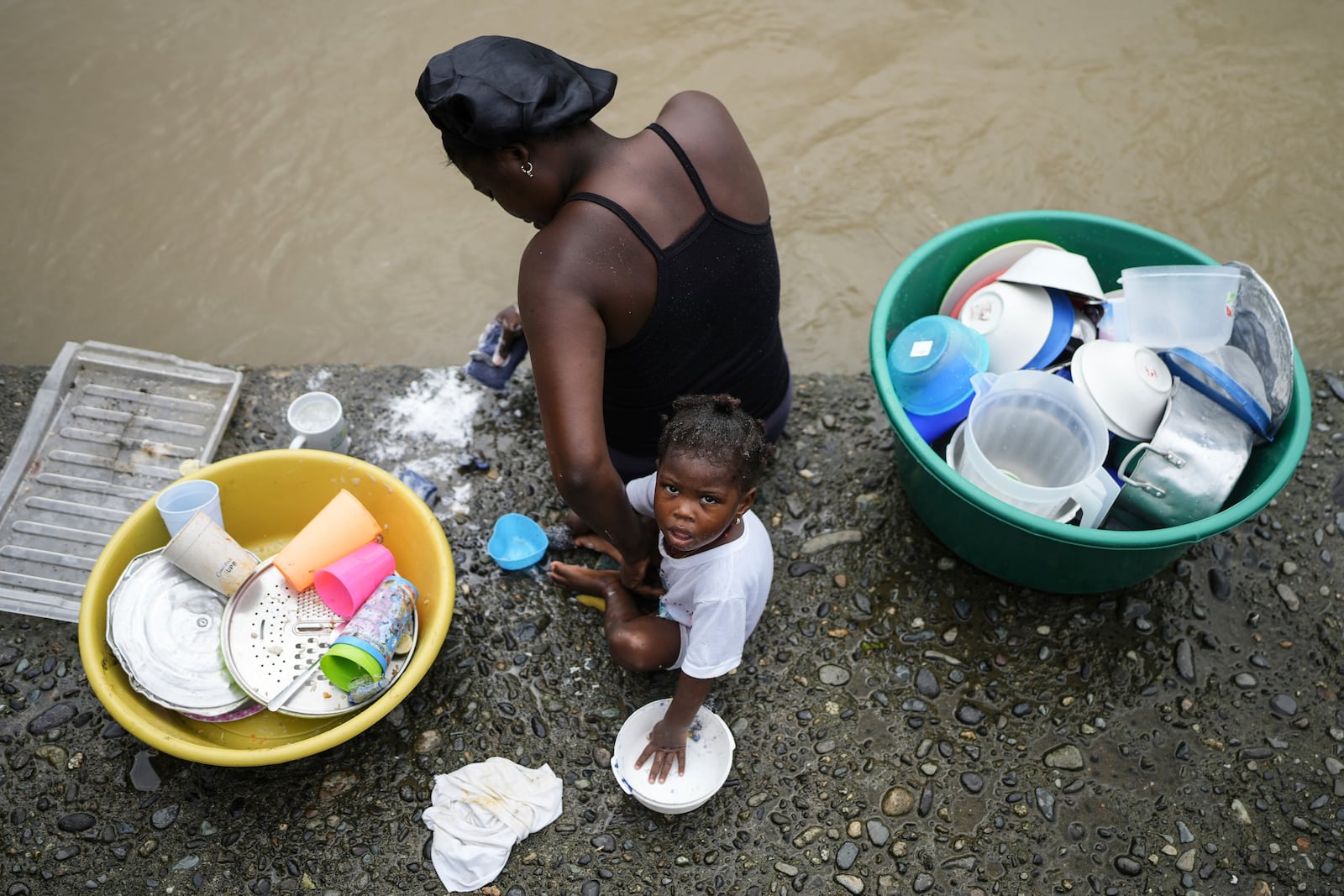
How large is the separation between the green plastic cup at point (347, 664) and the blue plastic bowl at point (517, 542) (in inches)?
19.0

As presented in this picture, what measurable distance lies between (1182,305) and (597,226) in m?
1.62

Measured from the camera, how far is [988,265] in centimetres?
269

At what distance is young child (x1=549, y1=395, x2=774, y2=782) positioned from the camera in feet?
6.15

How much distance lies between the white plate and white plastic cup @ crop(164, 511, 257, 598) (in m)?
2.03

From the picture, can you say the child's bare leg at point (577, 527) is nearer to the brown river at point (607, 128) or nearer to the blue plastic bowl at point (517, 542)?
the blue plastic bowl at point (517, 542)

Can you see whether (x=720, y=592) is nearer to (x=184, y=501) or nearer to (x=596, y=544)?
(x=596, y=544)

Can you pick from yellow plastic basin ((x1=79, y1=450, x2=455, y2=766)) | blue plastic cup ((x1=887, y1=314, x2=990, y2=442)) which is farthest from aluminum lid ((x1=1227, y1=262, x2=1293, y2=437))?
yellow plastic basin ((x1=79, y1=450, x2=455, y2=766))

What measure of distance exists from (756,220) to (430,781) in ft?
4.90

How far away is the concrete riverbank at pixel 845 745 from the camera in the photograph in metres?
2.09

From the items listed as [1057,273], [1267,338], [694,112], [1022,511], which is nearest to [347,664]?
[694,112]

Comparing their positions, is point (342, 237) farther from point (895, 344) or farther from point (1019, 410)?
point (1019, 410)

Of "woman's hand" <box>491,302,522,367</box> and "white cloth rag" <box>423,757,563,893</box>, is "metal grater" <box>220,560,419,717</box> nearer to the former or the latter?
"white cloth rag" <box>423,757,563,893</box>

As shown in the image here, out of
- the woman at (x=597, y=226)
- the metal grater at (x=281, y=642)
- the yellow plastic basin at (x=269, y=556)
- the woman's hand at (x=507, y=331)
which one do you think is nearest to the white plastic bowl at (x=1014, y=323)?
the woman at (x=597, y=226)

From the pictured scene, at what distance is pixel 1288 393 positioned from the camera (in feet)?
7.28
